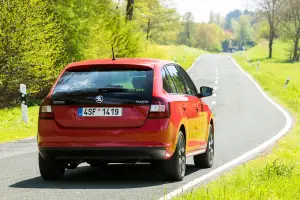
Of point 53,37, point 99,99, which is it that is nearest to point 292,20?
point 53,37

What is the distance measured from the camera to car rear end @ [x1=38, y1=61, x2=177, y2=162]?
28.1ft

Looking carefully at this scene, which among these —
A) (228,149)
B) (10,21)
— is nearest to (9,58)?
(10,21)

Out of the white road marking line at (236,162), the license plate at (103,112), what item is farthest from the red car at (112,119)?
the white road marking line at (236,162)

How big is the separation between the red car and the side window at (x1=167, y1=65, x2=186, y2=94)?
0.51 metres

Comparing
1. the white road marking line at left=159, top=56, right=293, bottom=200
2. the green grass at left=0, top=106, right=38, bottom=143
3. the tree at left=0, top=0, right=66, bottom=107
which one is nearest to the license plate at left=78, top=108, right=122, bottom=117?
the white road marking line at left=159, top=56, right=293, bottom=200

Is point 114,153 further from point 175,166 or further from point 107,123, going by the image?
point 175,166

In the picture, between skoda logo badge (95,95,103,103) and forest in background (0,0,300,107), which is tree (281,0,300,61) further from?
skoda logo badge (95,95,103,103)

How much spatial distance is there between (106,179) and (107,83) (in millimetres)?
1310

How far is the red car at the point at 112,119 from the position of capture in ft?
28.1

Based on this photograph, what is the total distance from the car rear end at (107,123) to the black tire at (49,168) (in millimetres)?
255

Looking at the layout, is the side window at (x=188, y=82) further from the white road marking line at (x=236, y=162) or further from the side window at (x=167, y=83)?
the white road marking line at (x=236, y=162)

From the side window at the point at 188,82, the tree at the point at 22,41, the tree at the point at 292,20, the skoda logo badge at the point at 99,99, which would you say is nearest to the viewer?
the skoda logo badge at the point at 99,99

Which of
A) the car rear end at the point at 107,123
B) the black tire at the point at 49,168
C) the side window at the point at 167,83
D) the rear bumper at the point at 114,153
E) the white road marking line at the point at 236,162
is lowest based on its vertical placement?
the white road marking line at the point at 236,162

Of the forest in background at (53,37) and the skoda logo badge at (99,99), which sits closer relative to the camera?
the skoda logo badge at (99,99)
